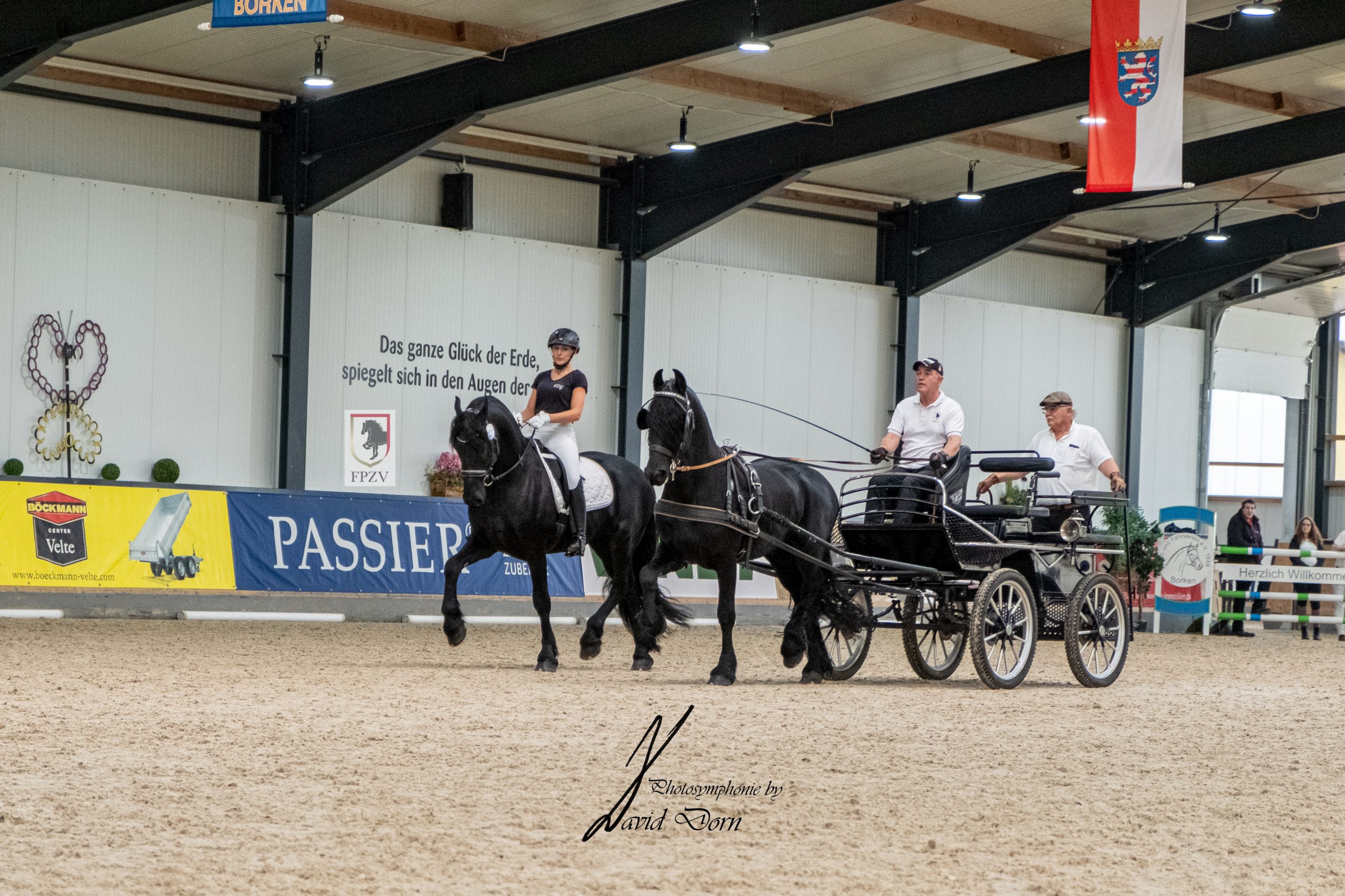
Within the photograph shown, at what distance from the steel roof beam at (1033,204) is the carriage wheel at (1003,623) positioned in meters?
9.39

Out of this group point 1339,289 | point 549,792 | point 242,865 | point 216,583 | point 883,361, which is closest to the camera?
point 242,865

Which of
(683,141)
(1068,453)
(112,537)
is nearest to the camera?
(1068,453)

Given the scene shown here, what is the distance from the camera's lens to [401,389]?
1970cm

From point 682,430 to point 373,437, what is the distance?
945 cm

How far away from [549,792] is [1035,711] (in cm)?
409

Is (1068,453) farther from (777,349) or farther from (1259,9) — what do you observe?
(777,349)

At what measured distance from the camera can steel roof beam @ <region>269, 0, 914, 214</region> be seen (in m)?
15.2

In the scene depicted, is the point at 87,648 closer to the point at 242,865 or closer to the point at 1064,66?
the point at 242,865

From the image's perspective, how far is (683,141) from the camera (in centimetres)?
1931

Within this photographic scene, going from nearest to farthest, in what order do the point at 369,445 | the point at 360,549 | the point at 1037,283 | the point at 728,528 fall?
the point at 728,528
the point at 360,549
the point at 369,445
the point at 1037,283

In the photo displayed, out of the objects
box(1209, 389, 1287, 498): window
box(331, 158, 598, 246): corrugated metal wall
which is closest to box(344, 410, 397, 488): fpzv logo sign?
box(331, 158, 598, 246): corrugated metal wall

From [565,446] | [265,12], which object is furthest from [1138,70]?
[265,12]

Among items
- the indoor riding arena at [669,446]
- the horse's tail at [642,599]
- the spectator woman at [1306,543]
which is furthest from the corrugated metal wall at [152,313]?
the spectator woman at [1306,543]

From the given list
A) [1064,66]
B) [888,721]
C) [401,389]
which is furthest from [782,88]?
[888,721]
